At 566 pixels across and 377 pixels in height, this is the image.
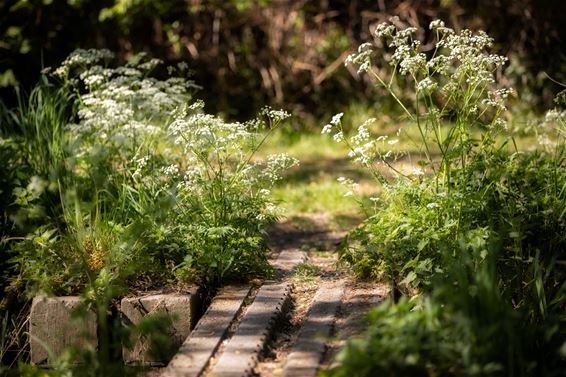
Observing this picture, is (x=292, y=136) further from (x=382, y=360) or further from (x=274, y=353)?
(x=382, y=360)

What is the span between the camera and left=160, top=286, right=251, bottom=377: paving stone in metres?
3.23

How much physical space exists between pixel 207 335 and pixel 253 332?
0.66 feet

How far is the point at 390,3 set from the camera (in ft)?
30.1

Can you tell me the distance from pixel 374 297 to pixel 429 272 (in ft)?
1.01

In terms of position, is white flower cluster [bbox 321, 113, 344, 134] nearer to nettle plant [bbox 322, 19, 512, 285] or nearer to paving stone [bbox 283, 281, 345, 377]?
nettle plant [bbox 322, 19, 512, 285]

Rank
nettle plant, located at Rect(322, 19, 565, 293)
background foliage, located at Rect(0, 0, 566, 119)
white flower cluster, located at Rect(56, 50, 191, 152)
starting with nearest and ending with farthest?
1. nettle plant, located at Rect(322, 19, 565, 293)
2. white flower cluster, located at Rect(56, 50, 191, 152)
3. background foliage, located at Rect(0, 0, 566, 119)

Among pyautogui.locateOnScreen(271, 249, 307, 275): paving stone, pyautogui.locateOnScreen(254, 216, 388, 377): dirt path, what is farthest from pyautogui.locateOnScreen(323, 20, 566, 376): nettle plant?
pyautogui.locateOnScreen(271, 249, 307, 275): paving stone

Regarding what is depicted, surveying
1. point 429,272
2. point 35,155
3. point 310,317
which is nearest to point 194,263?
point 310,317

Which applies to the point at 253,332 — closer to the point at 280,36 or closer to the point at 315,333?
the point at 315,333

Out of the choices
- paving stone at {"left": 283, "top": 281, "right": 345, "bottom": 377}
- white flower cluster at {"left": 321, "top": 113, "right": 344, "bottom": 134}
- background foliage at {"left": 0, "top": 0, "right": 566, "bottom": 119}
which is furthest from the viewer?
background foliage at {"left": 0, "top": 0, "right": 566, "bottom": 119}

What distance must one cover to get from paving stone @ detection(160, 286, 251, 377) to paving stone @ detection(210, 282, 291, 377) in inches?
2.3

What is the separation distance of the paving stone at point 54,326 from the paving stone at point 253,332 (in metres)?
0.81

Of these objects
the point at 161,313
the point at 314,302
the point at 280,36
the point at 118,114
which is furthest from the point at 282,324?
the point at 280,36

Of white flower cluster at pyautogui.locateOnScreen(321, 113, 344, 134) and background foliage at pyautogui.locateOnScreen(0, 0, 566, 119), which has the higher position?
white flower cluster at pyautogui.locateOnScreen(321, 113, 344, 134)
